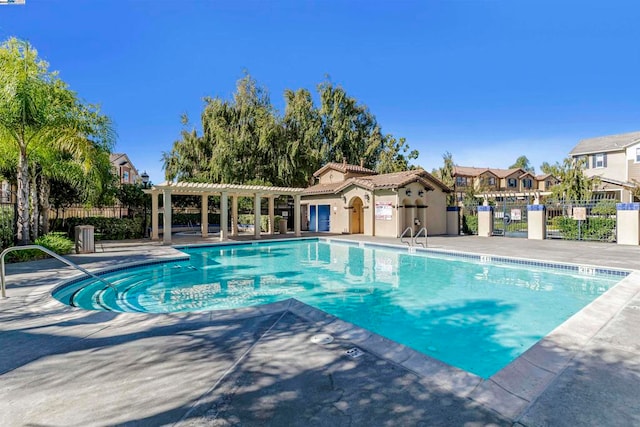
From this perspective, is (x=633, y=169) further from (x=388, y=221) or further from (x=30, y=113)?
(x=30, y=113)

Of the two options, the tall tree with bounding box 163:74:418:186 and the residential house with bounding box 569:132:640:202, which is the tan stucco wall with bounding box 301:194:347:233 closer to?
the tall tree with bounding box 163:74:418:186

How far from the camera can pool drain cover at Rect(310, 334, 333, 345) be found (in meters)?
4.32

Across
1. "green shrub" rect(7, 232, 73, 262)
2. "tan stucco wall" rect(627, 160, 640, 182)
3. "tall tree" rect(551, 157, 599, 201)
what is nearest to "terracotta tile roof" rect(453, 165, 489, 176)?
"tan stucco wall" rect(627, 160, 640, 182)

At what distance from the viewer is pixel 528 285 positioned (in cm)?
951

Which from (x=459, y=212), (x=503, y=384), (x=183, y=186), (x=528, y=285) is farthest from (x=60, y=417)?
(x=459, y=212)

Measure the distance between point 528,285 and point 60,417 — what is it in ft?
34.4

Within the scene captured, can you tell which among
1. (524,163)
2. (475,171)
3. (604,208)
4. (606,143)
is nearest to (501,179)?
(475,171)

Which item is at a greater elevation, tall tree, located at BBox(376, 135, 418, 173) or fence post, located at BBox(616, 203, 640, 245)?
tall tree, located at BBox(376, 135, 418, 173)

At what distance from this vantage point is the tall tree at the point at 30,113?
10.7m

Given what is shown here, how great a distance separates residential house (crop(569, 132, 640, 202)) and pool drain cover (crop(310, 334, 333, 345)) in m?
36.5

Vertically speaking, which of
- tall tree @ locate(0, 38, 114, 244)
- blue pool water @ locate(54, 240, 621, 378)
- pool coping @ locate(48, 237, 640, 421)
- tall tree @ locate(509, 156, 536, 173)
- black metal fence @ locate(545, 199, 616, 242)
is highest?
tall tree @ locate(509, 156, 536, 173)

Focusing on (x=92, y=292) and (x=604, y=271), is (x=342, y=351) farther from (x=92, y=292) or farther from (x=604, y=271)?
(x=604, y=271)

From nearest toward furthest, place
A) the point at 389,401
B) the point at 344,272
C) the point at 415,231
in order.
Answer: the point at 389,401 < the point at 344,272 < the point at 415,231

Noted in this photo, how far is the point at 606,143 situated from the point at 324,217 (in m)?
33.2
